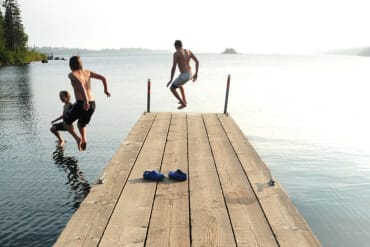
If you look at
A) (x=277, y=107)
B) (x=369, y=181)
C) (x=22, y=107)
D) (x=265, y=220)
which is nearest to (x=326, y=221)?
(x=369, y=181)

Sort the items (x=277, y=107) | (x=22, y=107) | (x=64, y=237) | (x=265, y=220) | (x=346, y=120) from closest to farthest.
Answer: (x=64, y=237), (x=265, y=220), (x=346, y=120), (x=22, y=107), (x=277, y=107)

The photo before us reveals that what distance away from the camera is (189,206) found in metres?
5.36

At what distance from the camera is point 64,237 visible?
173 inches

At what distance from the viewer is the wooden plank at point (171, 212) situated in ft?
14.4

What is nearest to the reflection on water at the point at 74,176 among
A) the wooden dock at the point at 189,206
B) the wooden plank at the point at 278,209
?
the wooden dock at the point at 189,206

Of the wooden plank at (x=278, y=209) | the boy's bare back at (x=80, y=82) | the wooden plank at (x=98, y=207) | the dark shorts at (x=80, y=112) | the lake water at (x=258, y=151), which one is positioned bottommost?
the lake water at (x=258, y=151)

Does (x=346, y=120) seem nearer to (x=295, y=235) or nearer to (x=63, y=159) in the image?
(x=63, y=159)

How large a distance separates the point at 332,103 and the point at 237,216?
30.8 m

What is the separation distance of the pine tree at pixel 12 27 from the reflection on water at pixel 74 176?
97013 millimetres

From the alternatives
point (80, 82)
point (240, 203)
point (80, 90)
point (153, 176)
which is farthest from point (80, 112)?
point (240, 203)

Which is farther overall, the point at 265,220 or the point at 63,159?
the point at 63,159

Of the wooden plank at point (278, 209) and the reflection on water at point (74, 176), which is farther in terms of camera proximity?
the reflection on water at point (74, 176)

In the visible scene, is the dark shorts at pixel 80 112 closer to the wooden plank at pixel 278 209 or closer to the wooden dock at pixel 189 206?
the wooden dock at pixel 189 206

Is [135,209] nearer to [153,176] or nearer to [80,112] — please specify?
[153,176]
